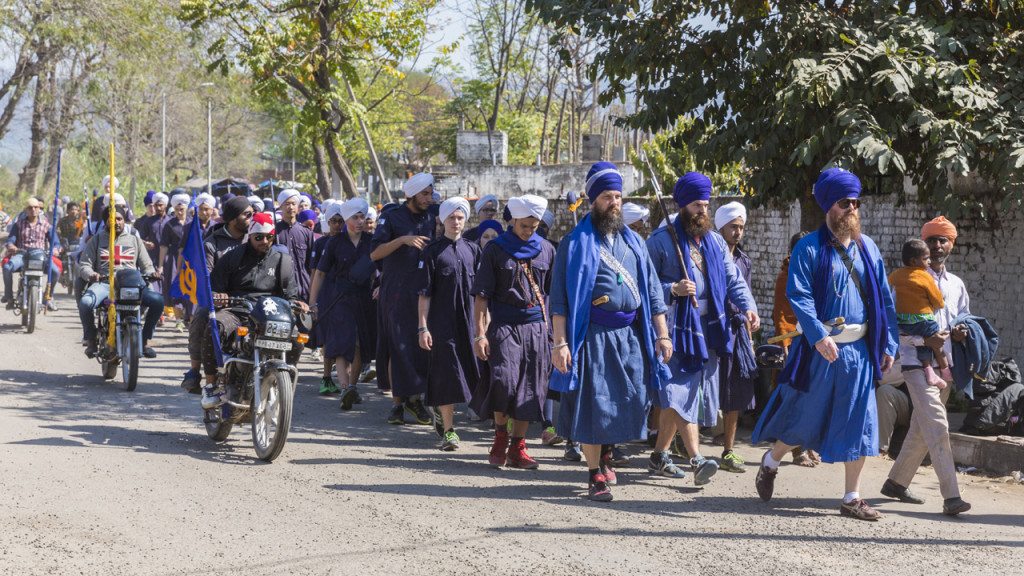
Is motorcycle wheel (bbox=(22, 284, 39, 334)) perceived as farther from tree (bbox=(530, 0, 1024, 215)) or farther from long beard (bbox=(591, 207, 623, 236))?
long beard (bbox=(591, 207, 623, 236))

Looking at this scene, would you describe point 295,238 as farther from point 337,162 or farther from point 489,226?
point 337,162

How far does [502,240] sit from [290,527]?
2684mm

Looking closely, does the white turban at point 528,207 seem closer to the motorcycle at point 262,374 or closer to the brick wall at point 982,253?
the motorcycle at point 262,374

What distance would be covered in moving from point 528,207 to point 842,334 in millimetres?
2263

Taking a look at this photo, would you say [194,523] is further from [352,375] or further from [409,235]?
[352,375]

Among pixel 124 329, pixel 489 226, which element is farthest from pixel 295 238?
pixel 489 226

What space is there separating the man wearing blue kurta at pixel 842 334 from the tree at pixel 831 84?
6.74 ft

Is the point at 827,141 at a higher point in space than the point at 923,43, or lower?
lower

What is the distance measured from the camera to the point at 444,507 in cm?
734

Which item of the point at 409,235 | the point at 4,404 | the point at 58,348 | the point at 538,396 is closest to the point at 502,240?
the point at 538,396

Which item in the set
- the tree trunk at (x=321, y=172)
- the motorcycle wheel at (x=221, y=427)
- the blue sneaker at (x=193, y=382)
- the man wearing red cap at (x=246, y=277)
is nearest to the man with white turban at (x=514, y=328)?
the man wearing red cap at (x=246, y=277)

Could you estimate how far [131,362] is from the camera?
39.3ft

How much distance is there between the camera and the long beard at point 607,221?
304 inches

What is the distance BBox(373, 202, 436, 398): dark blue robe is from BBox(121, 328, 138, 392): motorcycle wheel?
2800 millimetres
